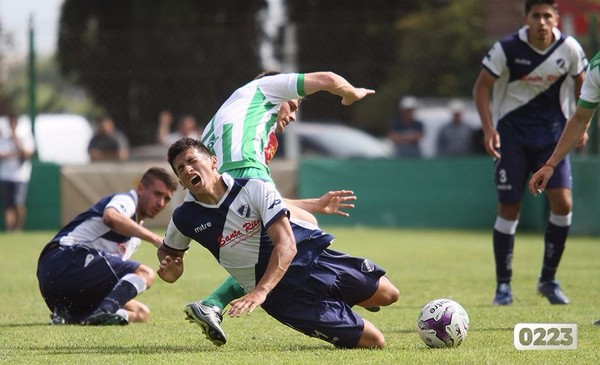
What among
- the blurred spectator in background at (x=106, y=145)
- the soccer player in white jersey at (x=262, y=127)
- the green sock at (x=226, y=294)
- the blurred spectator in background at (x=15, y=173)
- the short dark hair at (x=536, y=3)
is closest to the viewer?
the green sock at (x=226, y=294)

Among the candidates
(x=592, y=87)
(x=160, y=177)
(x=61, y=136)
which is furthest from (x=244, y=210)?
(x=61, y=136)

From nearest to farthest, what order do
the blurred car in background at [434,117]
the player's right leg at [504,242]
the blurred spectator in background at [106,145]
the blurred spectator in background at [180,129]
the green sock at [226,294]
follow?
the green sock at [226,294] → the player's right leg at [504,242] → the blurred spectator in background at [106,145] → the blurred spectator in background at [180,129] → the blurred car in background at [434,117]

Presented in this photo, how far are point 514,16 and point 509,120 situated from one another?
11020 mm

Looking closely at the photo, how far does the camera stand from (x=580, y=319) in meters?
8.00

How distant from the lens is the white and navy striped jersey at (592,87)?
732 cm

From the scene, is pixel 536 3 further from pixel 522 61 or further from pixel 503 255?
pixel 503 255

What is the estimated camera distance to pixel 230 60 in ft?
71.5

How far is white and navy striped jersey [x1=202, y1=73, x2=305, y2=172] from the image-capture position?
7.45 meters

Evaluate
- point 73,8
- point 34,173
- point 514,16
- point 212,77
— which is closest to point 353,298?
point 34,173

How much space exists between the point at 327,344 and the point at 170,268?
1063 mm

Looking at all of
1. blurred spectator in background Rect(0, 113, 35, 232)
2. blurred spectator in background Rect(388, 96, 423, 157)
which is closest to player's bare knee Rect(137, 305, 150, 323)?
blurred spectator in background Rect(0, 113, 35, 232)

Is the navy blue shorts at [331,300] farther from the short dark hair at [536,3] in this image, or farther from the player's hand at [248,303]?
the short dark hair at [536,3]

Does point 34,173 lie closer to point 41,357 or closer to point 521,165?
point 521,165

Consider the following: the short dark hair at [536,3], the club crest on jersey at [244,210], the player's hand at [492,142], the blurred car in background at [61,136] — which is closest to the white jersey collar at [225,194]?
the club crest on jersey at [244,210]
